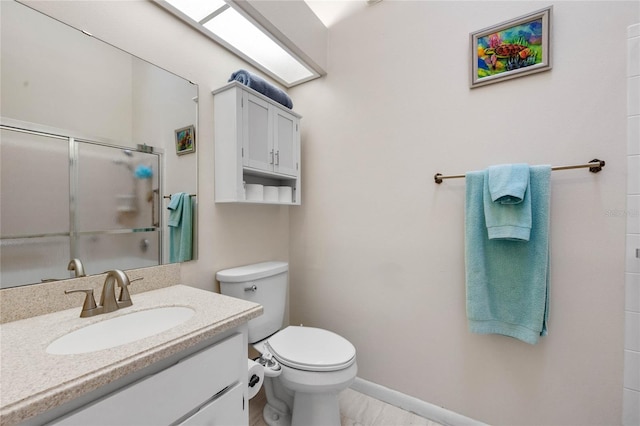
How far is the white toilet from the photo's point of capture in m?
1.21

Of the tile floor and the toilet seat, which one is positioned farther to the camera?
the tile floor

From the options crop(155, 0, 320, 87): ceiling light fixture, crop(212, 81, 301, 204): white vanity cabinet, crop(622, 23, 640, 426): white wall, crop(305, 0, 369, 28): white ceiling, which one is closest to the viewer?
crop(622, 23, 640, 426): white wall

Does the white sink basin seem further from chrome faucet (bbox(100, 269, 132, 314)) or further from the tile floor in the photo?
the tile floor

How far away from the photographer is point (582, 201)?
1.14 metres

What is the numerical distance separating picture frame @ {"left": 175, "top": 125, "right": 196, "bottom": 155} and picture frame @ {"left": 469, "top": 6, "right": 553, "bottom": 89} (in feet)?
4.78

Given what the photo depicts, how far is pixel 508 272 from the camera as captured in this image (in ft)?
4.08

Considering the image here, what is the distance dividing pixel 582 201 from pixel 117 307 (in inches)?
74.9

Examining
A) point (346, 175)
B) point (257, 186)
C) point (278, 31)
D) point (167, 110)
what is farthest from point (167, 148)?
point (346, 175)

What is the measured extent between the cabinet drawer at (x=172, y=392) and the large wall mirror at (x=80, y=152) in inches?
24.1

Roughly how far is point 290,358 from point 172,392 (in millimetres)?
654

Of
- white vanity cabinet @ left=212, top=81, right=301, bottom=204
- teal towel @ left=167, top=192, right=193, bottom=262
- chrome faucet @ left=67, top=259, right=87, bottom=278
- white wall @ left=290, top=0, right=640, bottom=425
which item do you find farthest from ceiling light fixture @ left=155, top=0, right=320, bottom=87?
chrome faucet @ left=67, top=259, right=87, bottom=278

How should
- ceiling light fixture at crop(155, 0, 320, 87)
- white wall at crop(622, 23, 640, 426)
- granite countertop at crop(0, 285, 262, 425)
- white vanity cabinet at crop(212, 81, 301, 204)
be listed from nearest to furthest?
granite countertop at crop(0, 285, 262, 425) < white wall at crop(622, 23, 640, 426) < ceiling light fixture at crop(155, 0, 320, 87) < white vanity cabinet at crop(212, 81, 301, 204)

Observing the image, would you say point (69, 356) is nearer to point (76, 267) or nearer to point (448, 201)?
point (76, 267)

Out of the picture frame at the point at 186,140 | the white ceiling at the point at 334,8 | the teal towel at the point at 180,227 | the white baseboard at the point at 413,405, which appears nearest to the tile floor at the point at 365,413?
the white baseboard at the point at 413,405
